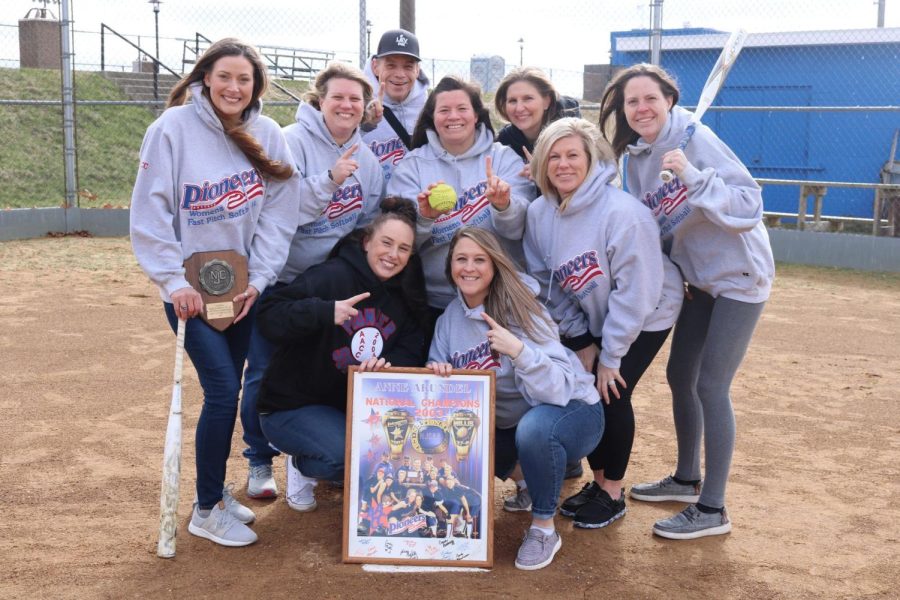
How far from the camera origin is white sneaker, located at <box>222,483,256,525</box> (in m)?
4.04

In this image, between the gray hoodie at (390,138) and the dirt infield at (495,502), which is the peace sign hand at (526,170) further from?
the dirt infield at (495,502)

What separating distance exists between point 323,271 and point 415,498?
1028mm

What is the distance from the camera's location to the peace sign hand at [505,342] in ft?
12.1

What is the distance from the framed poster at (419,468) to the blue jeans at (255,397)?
2.62 ft

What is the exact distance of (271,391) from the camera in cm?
396

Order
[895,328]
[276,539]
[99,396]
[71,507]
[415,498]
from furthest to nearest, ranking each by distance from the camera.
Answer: [895,328], [99,396], [71,507], [276,539], [415,498]

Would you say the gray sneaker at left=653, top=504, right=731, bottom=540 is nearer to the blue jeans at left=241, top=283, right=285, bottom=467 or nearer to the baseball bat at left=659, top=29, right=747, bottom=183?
the baseball bat at left=659, top=29, right=747, bottom=183

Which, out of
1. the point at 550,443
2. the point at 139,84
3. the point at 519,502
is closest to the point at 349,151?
the point at 550,443

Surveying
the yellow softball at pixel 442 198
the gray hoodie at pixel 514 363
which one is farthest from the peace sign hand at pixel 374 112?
the gray hoodie at pixel 514 363

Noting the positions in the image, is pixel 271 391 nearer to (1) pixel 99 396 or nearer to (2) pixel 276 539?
(2) pixel 276 539

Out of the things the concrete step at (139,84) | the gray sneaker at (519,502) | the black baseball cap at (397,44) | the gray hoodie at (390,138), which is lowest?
the gray sneaker at (519,502)

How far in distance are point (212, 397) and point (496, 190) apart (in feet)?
4.58

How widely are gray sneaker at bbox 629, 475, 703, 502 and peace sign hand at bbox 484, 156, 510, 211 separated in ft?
5.02

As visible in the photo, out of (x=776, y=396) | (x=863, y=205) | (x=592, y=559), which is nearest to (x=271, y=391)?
(x=592, y=559)
